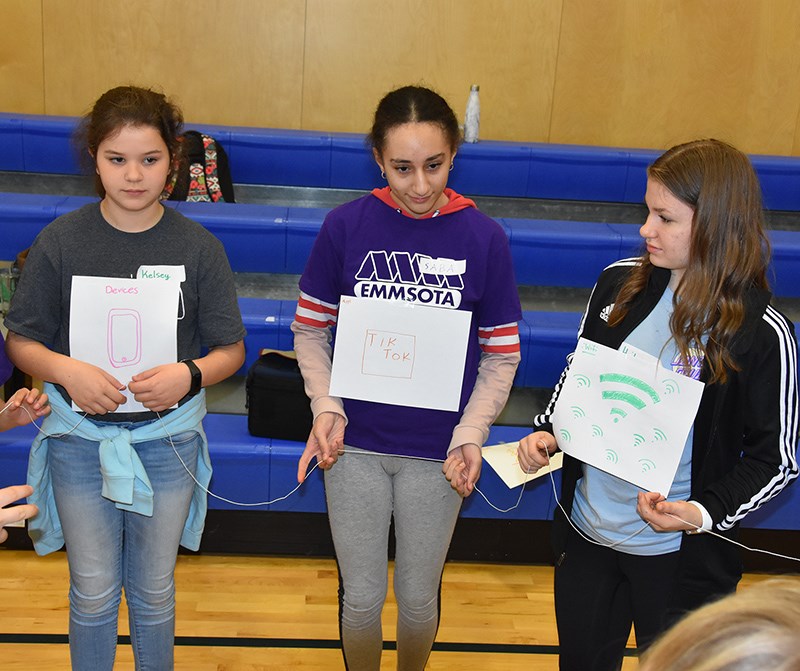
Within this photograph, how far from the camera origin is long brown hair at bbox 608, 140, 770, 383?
4.88ft

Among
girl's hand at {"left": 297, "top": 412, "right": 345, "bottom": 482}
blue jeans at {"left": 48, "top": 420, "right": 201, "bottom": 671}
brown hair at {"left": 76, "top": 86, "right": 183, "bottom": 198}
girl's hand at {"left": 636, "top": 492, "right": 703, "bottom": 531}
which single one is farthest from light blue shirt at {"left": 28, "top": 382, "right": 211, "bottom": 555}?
girl's hand at {"left": 636, "top": 492, "right": 703, "bottom": 531}

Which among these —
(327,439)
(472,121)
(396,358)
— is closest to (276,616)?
(327,439)

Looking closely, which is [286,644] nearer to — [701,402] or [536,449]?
[536,449]

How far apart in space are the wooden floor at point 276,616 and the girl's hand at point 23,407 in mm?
856

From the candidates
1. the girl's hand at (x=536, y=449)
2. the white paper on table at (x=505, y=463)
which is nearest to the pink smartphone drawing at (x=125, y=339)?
the girl's hand at (x=536, y=449)

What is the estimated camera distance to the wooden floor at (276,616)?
2.30m

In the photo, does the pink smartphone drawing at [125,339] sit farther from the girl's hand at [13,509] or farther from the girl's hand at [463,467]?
the girl's hand at [463,467]

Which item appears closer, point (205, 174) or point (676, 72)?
point (205, 174)

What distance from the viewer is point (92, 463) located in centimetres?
171

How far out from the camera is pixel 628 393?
5.32ft

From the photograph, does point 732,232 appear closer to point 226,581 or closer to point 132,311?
point 132,311

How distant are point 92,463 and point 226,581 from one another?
1054mm

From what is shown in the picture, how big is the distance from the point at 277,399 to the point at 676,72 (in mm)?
3481

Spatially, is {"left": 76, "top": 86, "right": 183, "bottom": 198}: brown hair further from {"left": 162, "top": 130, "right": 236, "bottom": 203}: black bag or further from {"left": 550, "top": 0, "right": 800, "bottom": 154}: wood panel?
{"left": 550, "top": 0, "right": 800, "bottom": 154}: wood panel
